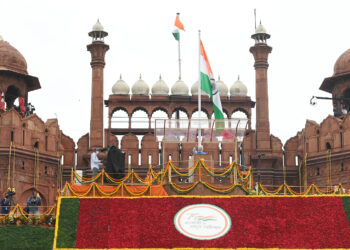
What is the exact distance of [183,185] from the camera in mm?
34938

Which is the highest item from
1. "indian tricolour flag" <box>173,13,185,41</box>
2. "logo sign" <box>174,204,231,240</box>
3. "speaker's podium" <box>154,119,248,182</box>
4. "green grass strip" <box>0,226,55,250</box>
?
"indian tricolour flag" <box>173,13,185,41</box>

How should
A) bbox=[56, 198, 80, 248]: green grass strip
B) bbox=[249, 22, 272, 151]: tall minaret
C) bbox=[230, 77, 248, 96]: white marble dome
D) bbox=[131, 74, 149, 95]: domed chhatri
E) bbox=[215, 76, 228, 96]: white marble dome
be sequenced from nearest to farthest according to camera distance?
bbox=[56, 198, 80, 248]: green grass strip
bbox=[249, 22, 272, 151]: tall minaret
bbox=[131, 74, 149, 95]: domed chhatri
bbox=[215, 76, 228, 96]: white marble dome
bbox=[230, 77, 248, 96]: white marble dome

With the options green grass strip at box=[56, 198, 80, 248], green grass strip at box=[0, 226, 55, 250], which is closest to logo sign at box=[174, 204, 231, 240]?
green grass strip at box=[56, 198, 80, 248]

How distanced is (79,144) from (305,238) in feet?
52.5

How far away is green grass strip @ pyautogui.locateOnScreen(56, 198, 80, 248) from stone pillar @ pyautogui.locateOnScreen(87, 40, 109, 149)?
1097cm

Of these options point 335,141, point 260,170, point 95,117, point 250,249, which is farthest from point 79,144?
point 250,249

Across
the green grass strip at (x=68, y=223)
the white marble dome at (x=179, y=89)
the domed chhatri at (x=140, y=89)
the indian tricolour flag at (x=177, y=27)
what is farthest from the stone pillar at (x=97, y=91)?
the green grass strip at (x=68, y=223)

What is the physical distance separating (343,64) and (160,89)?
9.45 m

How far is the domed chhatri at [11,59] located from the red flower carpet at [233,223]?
1400 cm

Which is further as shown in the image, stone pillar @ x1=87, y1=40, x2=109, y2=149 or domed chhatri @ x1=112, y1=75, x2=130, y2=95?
domed chhatri @ x1=112, y1=75, x2=130, y2=95

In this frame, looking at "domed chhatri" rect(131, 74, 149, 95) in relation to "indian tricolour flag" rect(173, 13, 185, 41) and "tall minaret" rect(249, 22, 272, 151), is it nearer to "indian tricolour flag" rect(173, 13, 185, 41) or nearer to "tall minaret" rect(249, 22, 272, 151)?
"tall minaret" rect(249, 22, 272, 151)

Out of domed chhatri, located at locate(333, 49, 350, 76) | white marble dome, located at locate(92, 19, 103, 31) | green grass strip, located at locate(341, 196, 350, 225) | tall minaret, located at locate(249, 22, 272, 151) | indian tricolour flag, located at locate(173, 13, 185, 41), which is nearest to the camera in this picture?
green grass strip, located at locate(341, 196, 350, 225)

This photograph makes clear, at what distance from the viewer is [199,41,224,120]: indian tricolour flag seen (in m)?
38.5

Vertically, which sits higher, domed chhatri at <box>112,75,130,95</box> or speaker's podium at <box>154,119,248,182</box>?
domed chhatri at <box>112,75,130,95</box>
